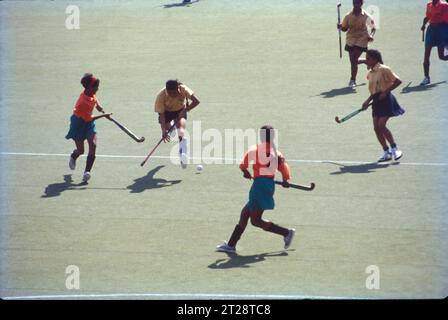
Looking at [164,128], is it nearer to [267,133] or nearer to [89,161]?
[89,161]

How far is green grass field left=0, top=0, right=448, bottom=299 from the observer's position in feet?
47.3

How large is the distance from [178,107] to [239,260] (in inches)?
224

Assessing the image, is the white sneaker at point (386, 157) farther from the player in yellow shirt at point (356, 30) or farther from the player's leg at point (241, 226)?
the player in yellow shirt at point (356, 30)

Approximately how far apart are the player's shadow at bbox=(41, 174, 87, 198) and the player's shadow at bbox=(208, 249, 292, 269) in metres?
4.47

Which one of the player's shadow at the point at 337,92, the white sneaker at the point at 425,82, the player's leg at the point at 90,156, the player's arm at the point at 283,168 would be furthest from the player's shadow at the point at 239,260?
the white sneaker at the point at 425,82

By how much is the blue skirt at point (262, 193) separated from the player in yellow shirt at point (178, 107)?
16.9 ft

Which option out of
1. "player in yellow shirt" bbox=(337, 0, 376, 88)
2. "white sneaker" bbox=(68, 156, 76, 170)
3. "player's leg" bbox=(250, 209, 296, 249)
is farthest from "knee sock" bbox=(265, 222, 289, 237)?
"player in yellow shirt" bbox=(337, 0, 376, 88)

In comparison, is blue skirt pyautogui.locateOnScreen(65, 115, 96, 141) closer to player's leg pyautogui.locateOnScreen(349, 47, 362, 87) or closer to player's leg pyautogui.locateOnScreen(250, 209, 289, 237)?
player's leg pyautogui.locateOnScreen(250, 209, 289, 237)

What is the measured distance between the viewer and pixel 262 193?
14688 mm

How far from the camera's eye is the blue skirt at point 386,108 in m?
19.5

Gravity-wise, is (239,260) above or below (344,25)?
below

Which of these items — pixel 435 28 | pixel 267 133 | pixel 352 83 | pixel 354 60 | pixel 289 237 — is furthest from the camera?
pixel 352 83

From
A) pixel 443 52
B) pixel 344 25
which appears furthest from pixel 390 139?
pixel 443 52

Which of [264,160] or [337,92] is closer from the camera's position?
[264,160]
